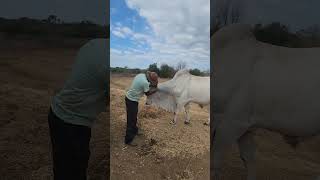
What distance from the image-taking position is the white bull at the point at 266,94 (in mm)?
2416

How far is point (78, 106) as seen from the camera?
1898 mm

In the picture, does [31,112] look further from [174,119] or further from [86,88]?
[86,88]

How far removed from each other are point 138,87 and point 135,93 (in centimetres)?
6

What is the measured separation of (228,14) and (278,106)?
1.80 m

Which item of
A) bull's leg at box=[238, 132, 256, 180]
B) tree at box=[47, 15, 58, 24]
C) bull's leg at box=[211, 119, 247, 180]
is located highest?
tree at box=[47, 15, 58, 24]

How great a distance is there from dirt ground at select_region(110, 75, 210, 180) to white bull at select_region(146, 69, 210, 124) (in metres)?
0.17

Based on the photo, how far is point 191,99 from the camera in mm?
4199

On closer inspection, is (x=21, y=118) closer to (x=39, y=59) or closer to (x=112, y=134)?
(x=39, y=59)

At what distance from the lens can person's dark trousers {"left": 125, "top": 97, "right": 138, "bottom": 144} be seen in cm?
314

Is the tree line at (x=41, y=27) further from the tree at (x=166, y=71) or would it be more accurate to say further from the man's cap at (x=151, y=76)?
the man's cap at (x=151, y=76)

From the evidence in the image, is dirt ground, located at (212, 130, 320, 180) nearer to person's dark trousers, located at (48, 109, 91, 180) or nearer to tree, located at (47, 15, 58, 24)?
person's dark trousers, located at (48, 109, 91, 180)

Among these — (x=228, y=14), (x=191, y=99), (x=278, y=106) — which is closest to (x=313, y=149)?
(x=191, y=99)

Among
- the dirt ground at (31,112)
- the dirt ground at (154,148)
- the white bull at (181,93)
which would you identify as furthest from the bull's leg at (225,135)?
the dirt ground at (31,112)

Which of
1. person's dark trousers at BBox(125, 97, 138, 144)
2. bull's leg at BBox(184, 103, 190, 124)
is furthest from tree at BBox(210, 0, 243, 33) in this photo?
person's dark trousers at BBox(125, 97, 138, 144)
